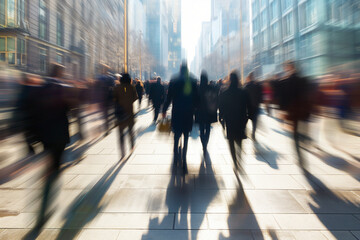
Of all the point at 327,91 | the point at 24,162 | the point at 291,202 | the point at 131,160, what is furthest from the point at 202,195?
the point at 327,91

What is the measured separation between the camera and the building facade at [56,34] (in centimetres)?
1688

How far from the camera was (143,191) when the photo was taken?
4.13 meters

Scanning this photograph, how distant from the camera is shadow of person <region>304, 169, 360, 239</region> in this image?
306cm

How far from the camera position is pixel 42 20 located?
25.0 meters

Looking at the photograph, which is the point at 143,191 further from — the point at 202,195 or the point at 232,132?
the point at 232,132

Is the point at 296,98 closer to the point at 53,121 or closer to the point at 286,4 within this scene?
the point at 53,121

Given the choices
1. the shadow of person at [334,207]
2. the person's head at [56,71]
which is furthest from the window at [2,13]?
the shadow of person at [334,207]

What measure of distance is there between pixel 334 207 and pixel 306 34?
105ft

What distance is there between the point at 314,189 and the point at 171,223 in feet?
7.26

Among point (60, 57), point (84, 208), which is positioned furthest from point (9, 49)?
point (84, 208)

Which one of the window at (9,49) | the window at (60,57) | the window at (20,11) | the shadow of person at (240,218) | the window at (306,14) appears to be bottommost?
the shadow of person at (240,218)

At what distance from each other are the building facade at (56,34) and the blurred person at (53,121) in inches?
481

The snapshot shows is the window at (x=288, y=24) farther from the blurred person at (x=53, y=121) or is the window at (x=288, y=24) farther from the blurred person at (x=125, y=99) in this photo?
the blurred person at (x=53, y=121)

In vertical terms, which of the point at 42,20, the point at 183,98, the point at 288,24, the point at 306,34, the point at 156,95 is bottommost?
the point at 183,98
